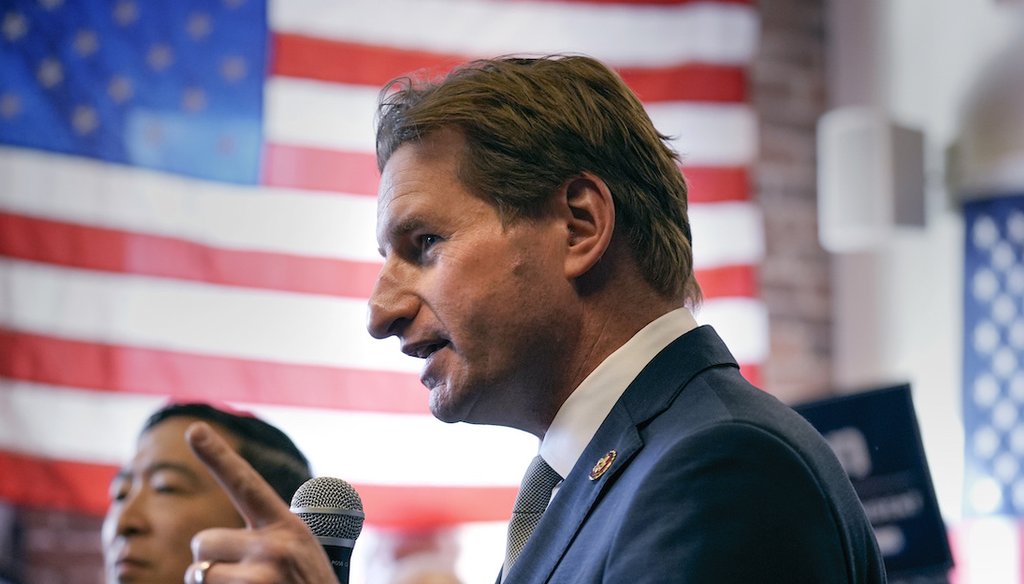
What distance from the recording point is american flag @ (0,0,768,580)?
171 inches

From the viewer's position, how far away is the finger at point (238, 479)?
114 centimetres

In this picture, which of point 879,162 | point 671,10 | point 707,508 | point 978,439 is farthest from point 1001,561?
point 707,508

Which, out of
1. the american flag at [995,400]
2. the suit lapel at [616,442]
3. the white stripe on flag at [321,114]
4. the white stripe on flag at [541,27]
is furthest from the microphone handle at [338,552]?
the american flag at [995,400]

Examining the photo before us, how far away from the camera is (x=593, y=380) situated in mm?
1607

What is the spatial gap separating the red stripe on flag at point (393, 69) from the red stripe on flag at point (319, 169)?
0.29m

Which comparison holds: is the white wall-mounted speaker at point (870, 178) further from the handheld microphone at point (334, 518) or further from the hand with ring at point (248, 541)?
the hand with ring at point (248, 541)

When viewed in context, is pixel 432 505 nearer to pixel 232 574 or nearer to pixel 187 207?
pixel 187 207

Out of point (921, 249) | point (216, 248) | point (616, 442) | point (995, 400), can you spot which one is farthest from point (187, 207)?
point (616, 442)

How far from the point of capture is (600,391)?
5.24ft

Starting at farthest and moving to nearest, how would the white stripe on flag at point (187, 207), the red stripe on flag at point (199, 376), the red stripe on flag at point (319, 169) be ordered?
the red stripe on flag at point (319, 169) < the white stripe on flag at point (187, 207) < the red stripe on flag at point (199, 376)

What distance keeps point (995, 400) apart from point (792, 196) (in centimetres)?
132

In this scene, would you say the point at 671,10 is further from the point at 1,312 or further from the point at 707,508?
Result: the point at 707,508

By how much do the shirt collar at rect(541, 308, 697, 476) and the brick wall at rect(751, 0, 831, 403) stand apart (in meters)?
4.06

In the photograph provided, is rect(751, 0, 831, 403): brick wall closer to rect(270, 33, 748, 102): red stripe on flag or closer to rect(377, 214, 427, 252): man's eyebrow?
rect(270, 33, 748, 102): red stripe on flag
